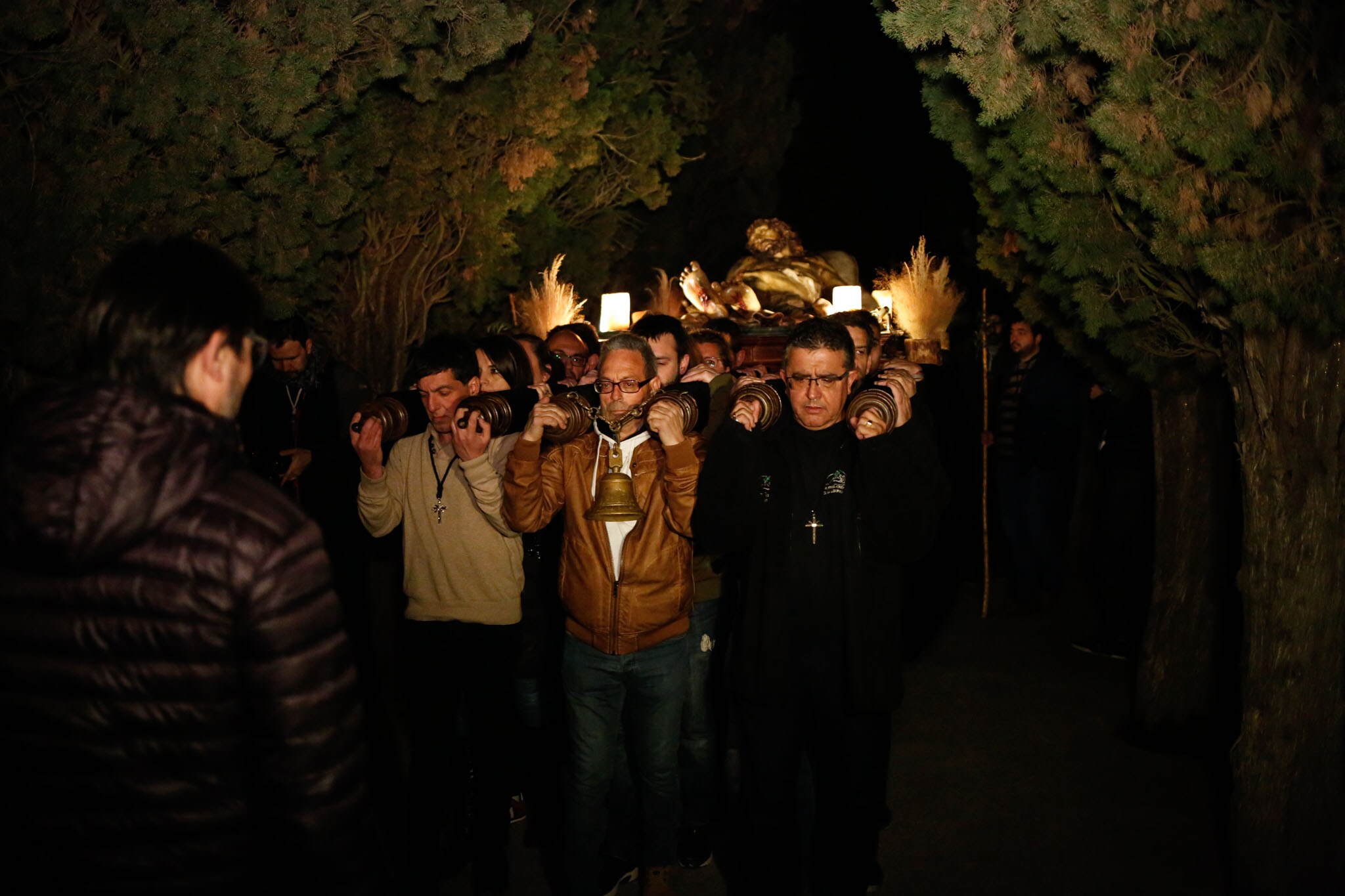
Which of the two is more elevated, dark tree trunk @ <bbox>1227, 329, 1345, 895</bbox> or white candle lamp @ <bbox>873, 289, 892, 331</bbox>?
white candle lamp @ <bbox>873, 289, 892, 331</bbox>

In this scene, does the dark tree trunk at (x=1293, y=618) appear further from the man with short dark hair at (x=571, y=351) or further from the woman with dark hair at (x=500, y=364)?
the man with short dark hair at (x=571, y=351)

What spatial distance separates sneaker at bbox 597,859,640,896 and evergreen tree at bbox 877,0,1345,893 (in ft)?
8.44

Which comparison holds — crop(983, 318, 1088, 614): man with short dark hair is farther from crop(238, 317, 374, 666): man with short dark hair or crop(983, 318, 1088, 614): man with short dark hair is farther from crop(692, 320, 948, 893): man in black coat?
crop(692, 320, 948, 893): man in black coat

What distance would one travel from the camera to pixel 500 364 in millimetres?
5910

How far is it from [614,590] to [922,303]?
31.0 feet

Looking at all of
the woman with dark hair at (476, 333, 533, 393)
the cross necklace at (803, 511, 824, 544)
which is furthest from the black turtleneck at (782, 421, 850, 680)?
the woman with dark hair at (476, 333, 533, 393)

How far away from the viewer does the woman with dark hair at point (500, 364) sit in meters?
5.88

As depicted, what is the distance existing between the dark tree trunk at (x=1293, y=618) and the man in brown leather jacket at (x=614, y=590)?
2.33 m

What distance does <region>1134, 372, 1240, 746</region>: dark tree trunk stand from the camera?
6.57 meters

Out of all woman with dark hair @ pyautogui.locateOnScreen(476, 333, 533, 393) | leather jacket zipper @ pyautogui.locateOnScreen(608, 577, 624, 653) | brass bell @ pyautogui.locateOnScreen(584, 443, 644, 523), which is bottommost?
leather jacket zipper @ pyautogui.locateOnScreen(608, 577, 624, 653)

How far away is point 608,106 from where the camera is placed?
12195 mm

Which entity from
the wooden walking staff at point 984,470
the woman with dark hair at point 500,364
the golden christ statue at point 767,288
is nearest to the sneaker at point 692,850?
the woman with dark hair at point 500,364

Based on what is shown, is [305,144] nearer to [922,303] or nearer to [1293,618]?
[1293,618]

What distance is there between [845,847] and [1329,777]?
6.72ft
